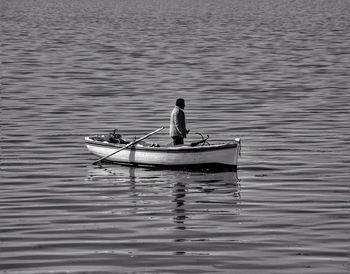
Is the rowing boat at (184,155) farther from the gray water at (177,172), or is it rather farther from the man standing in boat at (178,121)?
the man standing in boat at (178,121)

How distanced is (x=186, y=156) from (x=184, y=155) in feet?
0.26

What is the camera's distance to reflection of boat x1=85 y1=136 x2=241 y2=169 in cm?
3719

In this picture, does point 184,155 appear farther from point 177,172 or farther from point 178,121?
point 178,121

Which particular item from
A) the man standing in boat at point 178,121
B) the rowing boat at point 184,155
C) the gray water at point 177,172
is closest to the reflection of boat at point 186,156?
the rowing boat at point 184,155

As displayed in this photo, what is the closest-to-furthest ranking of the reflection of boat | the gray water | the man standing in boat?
the gray water, the reflection of boat, the man standing in boat

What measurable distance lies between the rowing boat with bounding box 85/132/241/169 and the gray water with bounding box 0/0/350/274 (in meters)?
0.37

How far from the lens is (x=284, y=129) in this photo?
49094 mm

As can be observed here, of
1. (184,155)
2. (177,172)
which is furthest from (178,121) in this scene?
(177,172)

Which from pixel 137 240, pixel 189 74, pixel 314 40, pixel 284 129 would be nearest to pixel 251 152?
pixel 284 129

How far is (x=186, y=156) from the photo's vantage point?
37.6 metres

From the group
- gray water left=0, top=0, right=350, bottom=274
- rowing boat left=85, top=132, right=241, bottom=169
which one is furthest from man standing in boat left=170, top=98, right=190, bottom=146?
gray water left=0, top=0, right=350, bottom=274

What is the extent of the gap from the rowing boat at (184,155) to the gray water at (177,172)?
14.6 inches

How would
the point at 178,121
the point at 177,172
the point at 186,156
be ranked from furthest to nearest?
1. the point at 178,121
2. the point at 177,172
3. the point at 186,156

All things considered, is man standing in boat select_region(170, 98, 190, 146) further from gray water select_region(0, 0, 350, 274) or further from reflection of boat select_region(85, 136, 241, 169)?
gray water select_region(0, 0, 350, 274)
